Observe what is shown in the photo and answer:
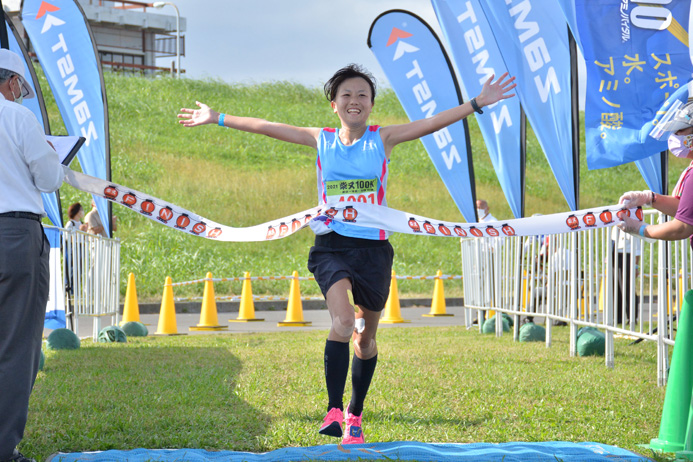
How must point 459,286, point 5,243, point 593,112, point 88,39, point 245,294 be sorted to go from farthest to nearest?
point 459,286 → point 245,294 → point 88,39 → point 593,112 → point 5,243

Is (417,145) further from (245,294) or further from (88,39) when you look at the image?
(88,39)

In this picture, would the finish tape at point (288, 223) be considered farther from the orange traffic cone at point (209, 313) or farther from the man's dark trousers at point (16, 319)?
the orange traffic cone at point (209, 313)

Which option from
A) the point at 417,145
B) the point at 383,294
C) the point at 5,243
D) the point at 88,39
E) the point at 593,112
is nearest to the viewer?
the point at 5,243

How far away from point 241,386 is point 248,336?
18.8 ft

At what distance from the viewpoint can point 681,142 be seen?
4.28m

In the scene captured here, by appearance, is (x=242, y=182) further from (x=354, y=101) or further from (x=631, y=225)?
(x=631, y=225)

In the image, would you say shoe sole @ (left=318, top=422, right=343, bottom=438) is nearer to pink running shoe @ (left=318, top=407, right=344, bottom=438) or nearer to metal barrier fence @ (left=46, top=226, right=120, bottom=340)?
pink running shoe @ (left=318, top=407, right=344, bottom=438)

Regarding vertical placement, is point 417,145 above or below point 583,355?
above

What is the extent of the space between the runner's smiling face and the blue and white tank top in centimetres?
11

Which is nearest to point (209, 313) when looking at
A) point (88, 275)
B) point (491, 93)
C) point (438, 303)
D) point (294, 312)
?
point (294, 312)

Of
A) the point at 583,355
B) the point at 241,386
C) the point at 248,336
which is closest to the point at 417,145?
the point at 248,336

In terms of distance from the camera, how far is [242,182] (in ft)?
102

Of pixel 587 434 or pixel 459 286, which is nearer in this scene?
pixel 587 434

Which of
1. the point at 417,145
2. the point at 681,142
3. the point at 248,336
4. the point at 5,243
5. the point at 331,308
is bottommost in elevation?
the point at 248,336
